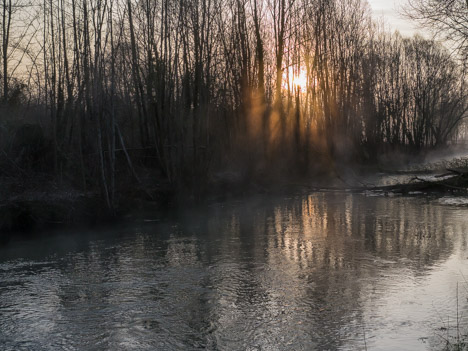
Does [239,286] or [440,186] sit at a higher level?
[440,186]

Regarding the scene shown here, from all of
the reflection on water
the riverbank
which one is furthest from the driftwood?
the reflection on water

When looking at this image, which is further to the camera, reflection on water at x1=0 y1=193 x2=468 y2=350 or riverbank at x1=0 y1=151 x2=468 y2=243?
riverbank at x1=0 y1=151 x2=468 y2=243

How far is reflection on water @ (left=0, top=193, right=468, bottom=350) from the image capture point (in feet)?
20.5

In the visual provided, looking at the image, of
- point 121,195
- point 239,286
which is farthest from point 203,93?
point 239,286

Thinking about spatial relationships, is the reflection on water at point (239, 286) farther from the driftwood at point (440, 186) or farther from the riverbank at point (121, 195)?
the driftwood at point (440, 186)

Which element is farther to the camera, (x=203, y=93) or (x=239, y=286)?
(x=203, y=93)

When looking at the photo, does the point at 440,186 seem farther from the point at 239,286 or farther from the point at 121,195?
the point at 239,286

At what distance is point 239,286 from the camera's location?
8453 mm

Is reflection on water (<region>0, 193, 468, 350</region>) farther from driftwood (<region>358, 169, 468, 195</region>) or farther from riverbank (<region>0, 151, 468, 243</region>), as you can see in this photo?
driftwood (<region>358, 169, 468, 195</region>)

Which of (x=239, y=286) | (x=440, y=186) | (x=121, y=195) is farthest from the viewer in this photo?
(x=440, y=186)

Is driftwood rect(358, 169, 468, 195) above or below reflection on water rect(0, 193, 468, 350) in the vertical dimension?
above

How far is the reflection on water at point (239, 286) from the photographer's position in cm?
626

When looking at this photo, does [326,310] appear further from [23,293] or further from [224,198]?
[224,198]

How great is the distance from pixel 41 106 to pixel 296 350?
1688 cm
